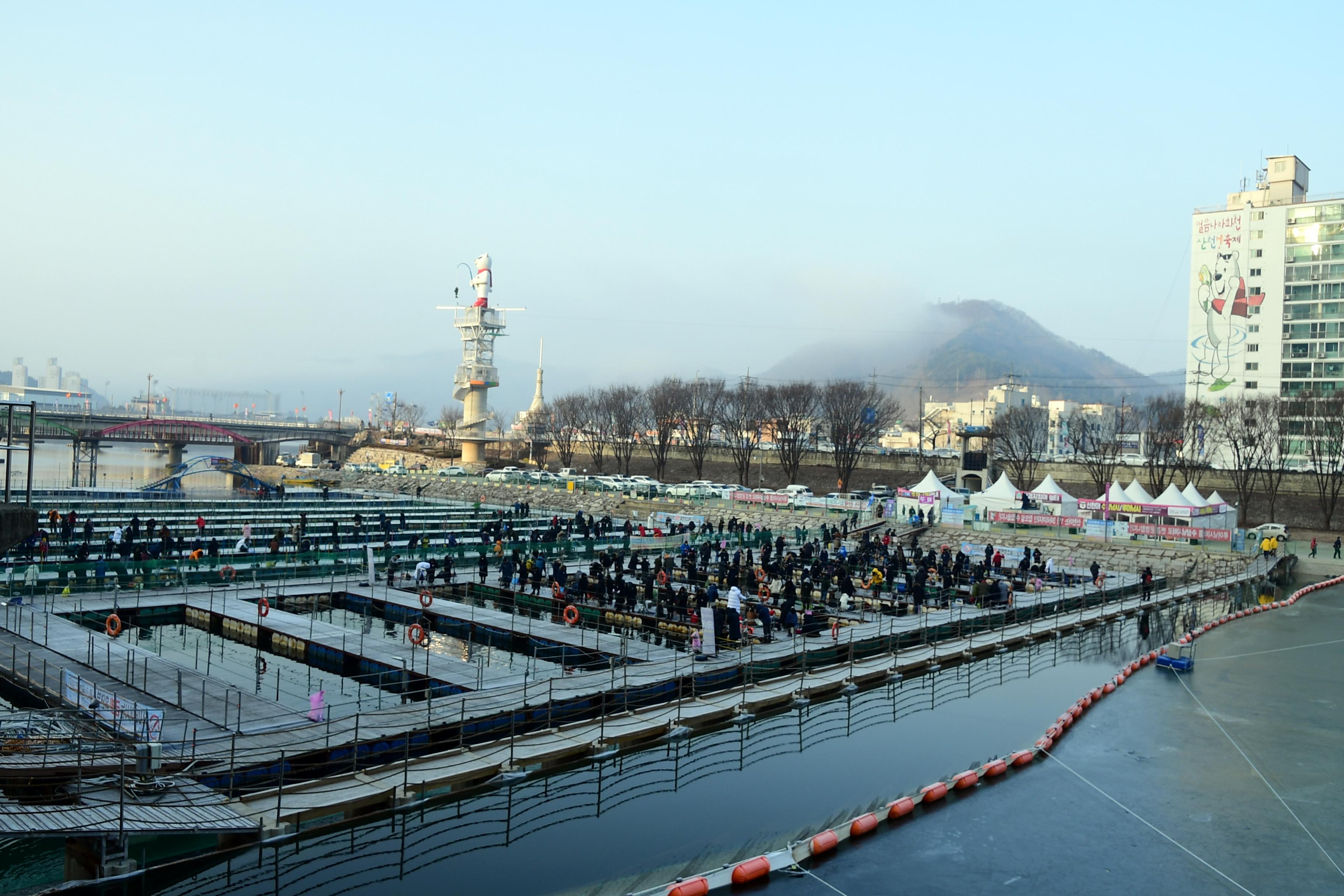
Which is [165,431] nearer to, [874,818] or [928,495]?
[928,495]

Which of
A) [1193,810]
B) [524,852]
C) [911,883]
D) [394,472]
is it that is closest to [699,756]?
[524,852]

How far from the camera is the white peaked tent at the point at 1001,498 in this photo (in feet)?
166

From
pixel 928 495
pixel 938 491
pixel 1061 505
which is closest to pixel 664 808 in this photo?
pixel 1061 505

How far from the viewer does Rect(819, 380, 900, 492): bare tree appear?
77.8 m

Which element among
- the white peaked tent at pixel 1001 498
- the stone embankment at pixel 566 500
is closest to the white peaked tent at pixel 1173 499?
the white peaked tent at pixel 1001 498

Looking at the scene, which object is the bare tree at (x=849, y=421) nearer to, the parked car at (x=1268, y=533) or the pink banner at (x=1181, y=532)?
the parked car at (x=1268, y=533)

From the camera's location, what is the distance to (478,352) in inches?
4341

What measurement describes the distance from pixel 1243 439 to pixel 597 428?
5561 cm

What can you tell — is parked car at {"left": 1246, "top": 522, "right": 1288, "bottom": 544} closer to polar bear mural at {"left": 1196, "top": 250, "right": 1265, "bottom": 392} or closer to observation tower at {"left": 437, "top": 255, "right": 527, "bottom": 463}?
polar bear mural at {"left": 1196, "top": 250, "right": 1265, "bottom": 392}

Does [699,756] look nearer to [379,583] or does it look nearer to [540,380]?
[379,583]

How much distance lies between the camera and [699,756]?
58.2 ft

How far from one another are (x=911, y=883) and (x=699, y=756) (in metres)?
6.11

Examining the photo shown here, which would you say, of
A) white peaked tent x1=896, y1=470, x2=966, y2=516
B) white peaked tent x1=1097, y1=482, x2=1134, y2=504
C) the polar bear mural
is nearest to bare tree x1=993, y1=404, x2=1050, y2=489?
the polar bear mural

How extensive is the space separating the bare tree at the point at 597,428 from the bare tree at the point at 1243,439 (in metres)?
50.4
